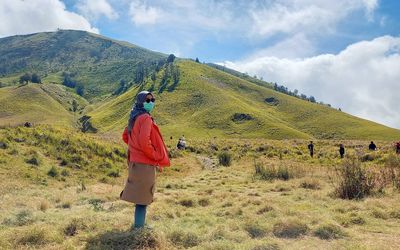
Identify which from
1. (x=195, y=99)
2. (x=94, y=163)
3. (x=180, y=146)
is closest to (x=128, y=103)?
(x=195, y=99)

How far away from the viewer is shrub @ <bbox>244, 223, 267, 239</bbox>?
7730 mm

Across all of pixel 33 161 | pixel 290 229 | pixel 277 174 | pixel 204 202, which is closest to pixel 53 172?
pixel 33 161

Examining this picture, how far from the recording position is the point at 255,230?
7.91m

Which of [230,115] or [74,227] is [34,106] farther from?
[74,227]

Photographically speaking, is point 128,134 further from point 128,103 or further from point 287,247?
point 128,103

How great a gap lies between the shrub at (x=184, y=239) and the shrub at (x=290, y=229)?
1673 mm

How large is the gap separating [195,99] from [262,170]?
131595mm

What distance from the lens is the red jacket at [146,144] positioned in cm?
738

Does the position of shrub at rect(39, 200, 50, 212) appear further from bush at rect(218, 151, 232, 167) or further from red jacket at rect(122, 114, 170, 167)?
bush at rect(218, 151, 232, 167)

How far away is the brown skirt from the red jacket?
132mm

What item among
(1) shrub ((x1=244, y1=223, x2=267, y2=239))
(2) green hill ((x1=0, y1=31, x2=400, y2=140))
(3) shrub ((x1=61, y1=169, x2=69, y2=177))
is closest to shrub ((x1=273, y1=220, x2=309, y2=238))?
(1) shrub ((x1=244, y1=223, x2=267, y2=239))

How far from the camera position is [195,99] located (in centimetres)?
14988

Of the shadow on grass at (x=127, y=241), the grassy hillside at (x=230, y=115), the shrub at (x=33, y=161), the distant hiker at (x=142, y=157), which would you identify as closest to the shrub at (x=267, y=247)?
the shadow on grass at (x=127, y=241)

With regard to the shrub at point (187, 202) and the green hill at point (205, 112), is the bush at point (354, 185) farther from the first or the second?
the green hill at point (205, 112)
